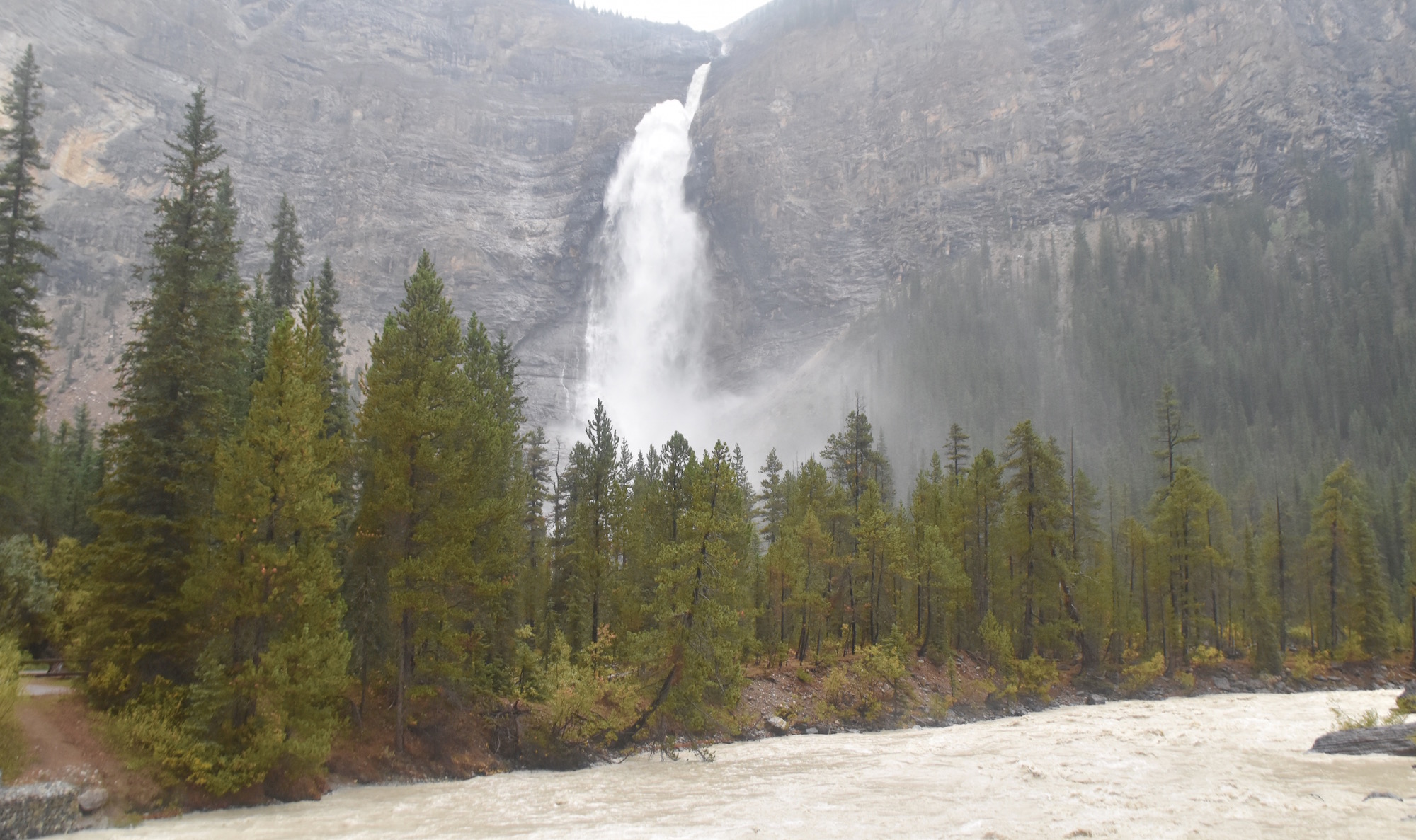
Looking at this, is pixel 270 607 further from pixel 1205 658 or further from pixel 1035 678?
pixel 1205 658

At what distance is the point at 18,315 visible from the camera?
78.4 ft

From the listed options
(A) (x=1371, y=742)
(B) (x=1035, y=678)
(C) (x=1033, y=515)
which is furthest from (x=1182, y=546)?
(A) (x=1371, y=742)

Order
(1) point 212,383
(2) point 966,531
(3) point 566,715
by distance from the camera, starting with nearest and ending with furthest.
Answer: (1) point 212,383, (3) point 566,715, (2) point 966,531

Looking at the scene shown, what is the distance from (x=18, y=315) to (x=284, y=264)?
13.4 metres

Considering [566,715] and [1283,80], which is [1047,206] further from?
[566,715]

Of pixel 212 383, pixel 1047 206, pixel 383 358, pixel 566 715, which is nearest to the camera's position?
pixel 212 383

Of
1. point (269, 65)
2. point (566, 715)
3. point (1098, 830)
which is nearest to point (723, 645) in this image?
point (566, 715)

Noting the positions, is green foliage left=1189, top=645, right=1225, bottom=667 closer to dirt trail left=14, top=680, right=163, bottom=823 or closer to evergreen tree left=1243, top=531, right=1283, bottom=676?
evergreen tree left=1243, top=531, right=1283, bottom=676

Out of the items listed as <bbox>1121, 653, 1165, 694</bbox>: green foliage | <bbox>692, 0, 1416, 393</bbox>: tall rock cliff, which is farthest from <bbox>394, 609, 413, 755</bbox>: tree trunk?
<bbox>692, 0, 1416, 393</bbox>: tall rock cliff

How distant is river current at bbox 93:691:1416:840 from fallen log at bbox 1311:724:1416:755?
24.3 inches

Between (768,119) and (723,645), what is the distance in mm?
186692

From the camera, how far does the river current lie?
15.3 m

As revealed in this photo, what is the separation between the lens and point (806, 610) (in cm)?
4319

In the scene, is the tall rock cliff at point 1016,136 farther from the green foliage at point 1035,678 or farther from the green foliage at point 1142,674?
the green foliage at point 1035,678
